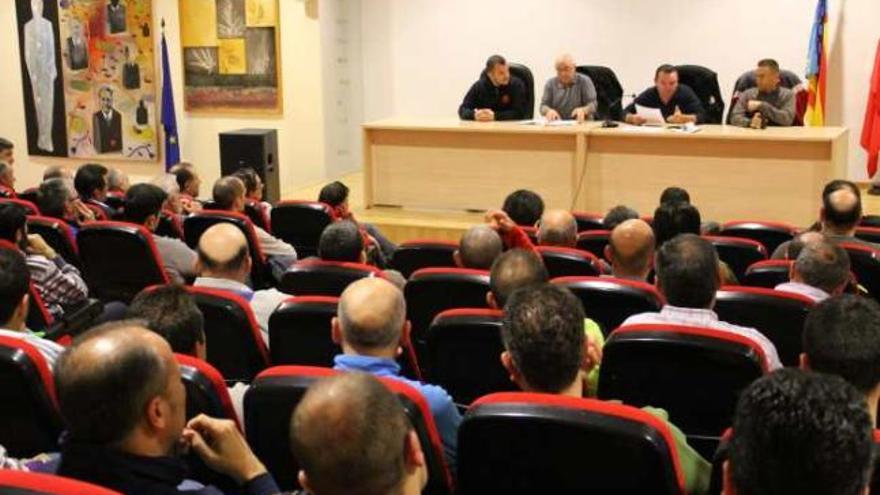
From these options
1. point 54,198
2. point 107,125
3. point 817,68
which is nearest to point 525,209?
point 54,198

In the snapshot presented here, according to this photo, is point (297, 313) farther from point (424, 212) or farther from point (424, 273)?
point (424, 212)

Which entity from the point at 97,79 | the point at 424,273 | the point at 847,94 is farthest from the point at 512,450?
the point at 97,79

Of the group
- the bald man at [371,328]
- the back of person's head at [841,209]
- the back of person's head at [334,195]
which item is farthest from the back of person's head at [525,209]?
Result: the bald man at [371,328]

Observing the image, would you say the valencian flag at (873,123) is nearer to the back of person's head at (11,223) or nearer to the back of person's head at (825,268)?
the back of person's head at (825,268)

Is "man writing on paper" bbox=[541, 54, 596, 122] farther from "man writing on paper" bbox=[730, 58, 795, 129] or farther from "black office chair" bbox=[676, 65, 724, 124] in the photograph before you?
"man writing on paper" bbox=[730, 58, 795, 129]

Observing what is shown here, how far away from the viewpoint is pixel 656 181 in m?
7.13

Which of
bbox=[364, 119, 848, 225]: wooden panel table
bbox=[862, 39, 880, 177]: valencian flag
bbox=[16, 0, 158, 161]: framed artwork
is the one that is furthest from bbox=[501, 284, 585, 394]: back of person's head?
bbox=[16, 0, 158, 161]: framed artwork

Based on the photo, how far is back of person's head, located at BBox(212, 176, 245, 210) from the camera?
553 centimetres

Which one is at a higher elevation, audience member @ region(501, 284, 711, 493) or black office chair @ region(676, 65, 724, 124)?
black office chair @ region(676, 65, 724, 124)

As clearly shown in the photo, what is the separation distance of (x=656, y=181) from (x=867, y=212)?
1982 millimetres

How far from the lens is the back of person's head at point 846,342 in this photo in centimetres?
227

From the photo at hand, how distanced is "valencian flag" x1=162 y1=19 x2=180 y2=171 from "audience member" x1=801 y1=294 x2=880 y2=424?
8.41 metres

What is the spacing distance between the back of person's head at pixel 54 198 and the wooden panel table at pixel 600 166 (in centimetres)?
296

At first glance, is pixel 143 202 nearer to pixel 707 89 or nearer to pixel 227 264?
pixel 227 264
